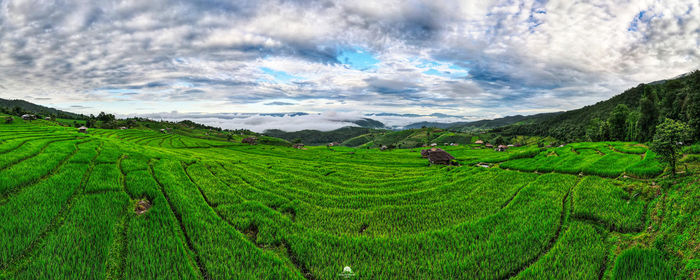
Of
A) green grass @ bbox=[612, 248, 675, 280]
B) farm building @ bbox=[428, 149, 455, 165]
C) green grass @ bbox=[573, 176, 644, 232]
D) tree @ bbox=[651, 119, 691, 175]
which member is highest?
tree @ bbox=[651, 119, 691, 175]

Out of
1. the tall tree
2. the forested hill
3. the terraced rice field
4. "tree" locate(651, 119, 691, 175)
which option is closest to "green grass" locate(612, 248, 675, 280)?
the terraced rice field

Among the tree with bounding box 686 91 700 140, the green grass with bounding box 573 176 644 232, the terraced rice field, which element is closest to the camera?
the terraced rice field

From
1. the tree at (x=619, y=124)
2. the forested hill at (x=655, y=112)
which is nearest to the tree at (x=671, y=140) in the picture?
the forested hill at (x=655, y=112)

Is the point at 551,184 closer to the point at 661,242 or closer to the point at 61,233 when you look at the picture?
the point at 661,242

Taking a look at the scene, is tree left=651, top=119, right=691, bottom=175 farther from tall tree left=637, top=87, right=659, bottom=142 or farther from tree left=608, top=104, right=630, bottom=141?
tree left=608, top=104, right=630, bottom=141

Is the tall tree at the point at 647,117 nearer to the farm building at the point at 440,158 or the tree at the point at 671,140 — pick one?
the farm building at the point at 440,158

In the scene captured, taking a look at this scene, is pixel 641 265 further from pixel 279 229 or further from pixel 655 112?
pixel 655 112

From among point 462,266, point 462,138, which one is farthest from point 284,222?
point 462,138

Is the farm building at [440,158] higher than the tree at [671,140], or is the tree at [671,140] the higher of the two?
the tree at [671,140]

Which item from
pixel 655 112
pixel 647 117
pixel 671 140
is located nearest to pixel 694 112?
pixel 647 117

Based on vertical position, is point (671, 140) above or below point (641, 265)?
above

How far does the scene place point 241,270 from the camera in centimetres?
610

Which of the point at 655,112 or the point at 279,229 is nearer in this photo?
the point at 279,229

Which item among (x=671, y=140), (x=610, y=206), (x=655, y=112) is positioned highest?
(x=655, y=112)
